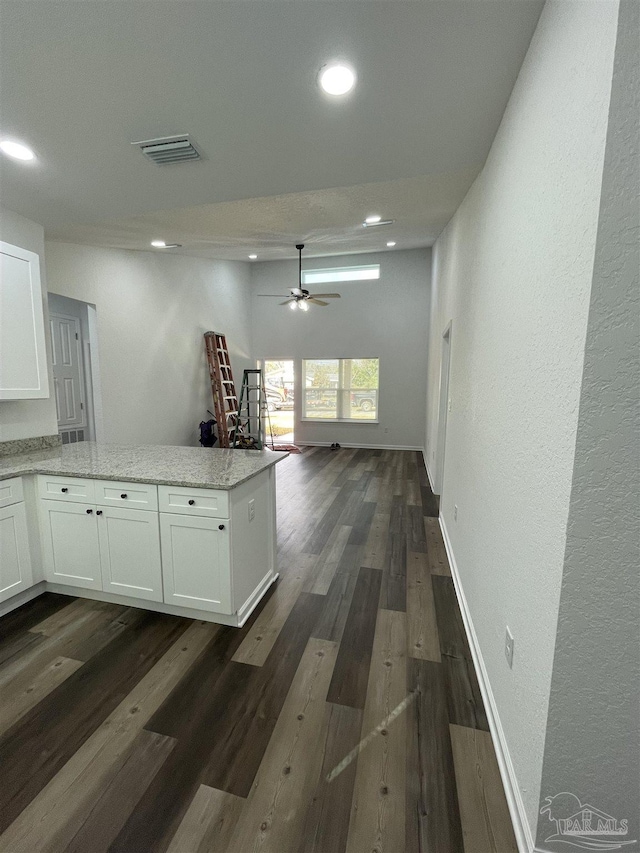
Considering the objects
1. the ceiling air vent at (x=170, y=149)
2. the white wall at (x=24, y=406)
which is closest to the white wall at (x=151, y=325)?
the white wall at (x=24, y=406)

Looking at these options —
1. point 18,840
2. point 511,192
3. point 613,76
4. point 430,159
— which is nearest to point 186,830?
point 18,840

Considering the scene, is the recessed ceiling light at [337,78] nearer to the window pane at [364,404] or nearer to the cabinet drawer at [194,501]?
the cabinet drawer at [194,501]

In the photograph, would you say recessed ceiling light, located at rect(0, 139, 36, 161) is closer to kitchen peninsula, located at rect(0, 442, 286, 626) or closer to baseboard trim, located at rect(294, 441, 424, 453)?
kitchen peninsula, located at rect(0, 442, 286, 626)

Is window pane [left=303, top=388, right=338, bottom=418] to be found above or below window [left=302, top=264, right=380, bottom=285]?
below

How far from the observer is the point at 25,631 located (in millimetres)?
2047

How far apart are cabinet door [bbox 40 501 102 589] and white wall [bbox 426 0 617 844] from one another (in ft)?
7.41

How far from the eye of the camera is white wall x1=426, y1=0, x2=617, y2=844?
0.89 meters

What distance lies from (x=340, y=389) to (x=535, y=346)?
6433mm

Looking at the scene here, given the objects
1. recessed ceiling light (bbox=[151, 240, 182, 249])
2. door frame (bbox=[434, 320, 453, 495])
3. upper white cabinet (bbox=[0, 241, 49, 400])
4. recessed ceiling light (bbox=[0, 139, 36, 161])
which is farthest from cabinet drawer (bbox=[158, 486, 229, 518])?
recessed ceiling light (bbox=[151, 240, 182, 249])

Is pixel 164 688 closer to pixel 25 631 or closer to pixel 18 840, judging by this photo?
pixel 18 840

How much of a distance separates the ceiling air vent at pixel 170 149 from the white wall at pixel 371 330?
5475mm

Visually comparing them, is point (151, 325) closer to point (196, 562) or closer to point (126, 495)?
point (126, 495)

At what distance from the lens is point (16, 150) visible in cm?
192

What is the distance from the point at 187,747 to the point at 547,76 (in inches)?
107
